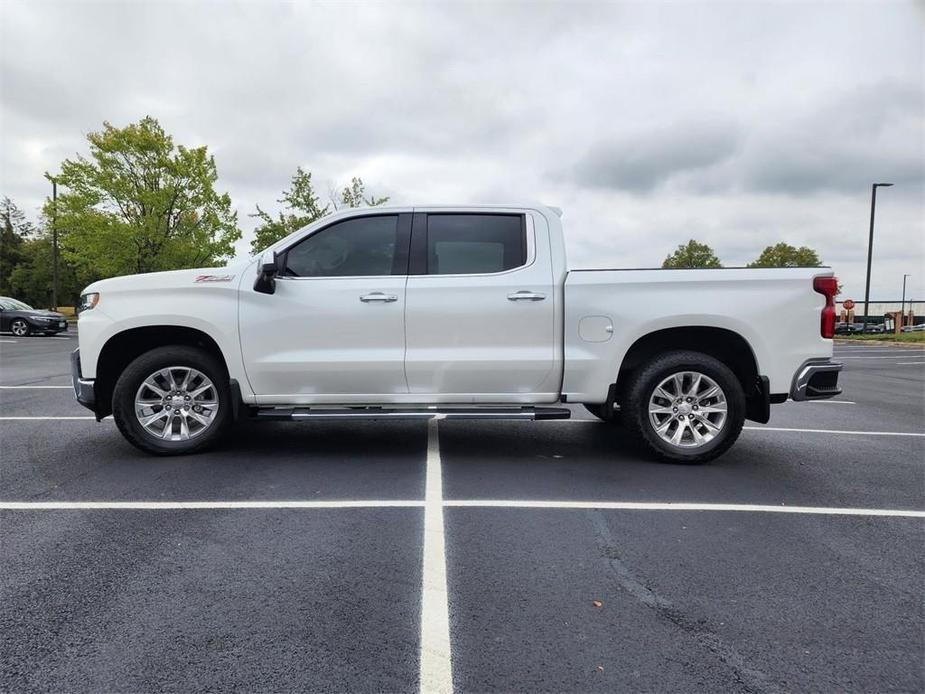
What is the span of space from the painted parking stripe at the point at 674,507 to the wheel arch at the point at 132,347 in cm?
257

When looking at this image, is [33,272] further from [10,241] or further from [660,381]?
[660,381]

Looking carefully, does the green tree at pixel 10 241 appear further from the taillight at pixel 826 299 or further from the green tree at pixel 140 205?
the taillight at pixel 826 299

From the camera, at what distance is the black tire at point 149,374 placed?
16.5ft

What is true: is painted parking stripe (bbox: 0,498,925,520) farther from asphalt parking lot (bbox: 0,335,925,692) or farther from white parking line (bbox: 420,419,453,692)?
white parking line (bbox: 420,419,453,692)

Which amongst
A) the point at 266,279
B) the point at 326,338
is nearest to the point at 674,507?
A: the point at 326,338

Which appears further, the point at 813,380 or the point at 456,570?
the point at 813,380

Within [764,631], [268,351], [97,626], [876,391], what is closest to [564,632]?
[764,631]

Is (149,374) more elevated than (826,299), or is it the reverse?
(826,299)

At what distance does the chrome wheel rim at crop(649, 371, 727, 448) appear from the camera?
4.99m

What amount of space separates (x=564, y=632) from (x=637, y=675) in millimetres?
356

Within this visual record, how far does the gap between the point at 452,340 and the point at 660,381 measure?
67.9 inches

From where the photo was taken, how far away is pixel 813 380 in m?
4.92

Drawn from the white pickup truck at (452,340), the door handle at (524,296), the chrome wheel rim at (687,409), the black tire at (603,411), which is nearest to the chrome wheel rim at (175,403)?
the white pickup truck at (452,340)

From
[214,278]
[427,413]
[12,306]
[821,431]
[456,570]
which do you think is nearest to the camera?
[456,570]
